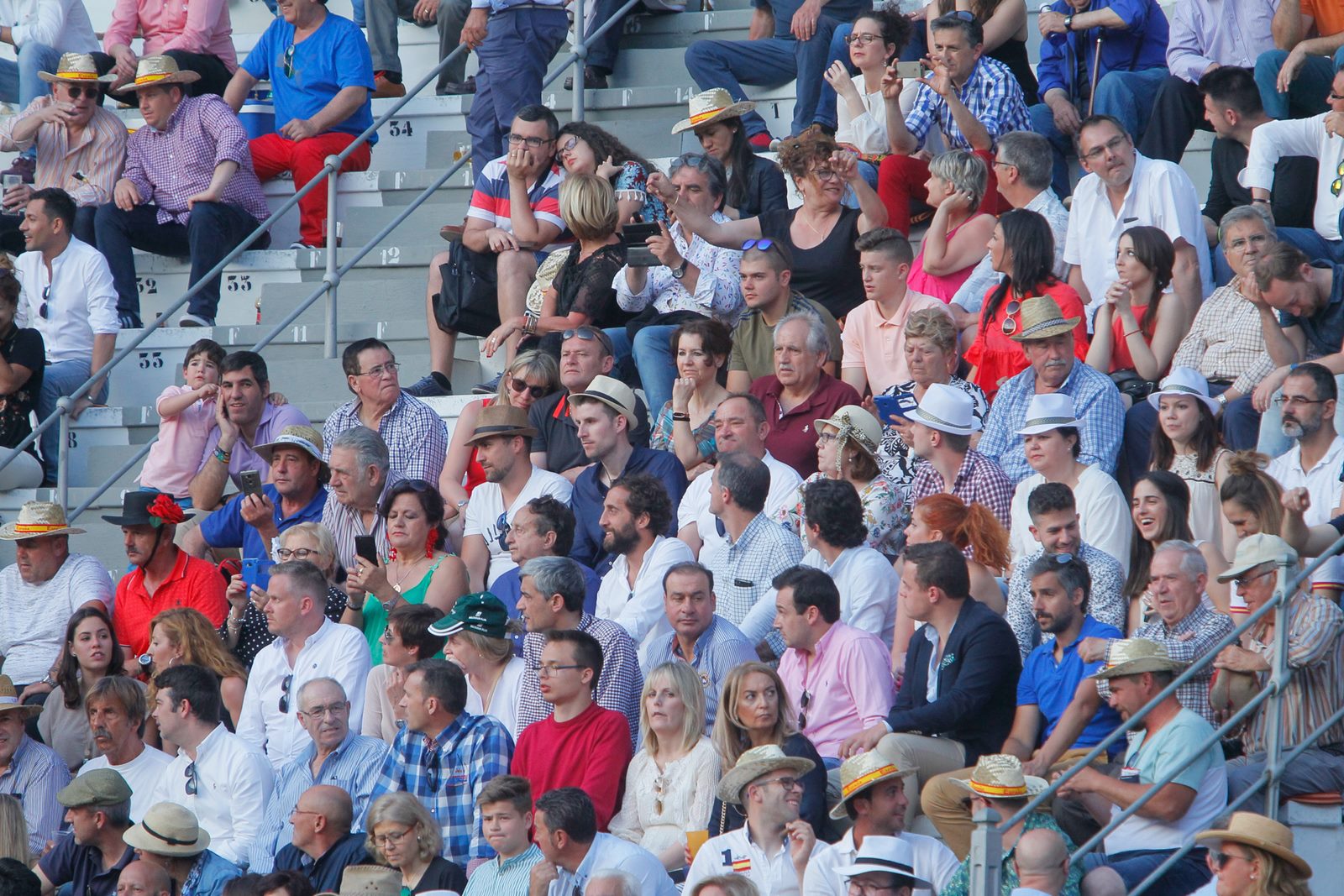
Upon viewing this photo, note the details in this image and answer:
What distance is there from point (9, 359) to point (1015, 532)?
5.51 meters

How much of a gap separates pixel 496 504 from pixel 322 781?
173 centimetres

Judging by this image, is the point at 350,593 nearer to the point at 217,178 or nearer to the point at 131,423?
the point at 131,423

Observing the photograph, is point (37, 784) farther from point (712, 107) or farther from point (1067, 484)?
point (712, 107)

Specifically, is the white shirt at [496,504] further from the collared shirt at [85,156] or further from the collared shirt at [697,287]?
the collared shirt at [85,156]

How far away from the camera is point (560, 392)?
1019 cm

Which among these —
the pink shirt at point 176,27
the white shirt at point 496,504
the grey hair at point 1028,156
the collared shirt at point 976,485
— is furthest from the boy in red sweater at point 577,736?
the pink shirt at point 176,27

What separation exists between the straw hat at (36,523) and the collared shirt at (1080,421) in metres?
4.15

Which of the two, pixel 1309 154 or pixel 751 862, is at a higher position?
pixel 1309 154

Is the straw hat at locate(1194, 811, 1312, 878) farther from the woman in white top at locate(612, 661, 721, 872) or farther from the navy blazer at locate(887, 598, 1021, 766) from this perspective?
the woman in white top at locate(612, 661, 721, 872)

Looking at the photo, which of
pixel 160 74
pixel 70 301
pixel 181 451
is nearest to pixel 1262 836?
pixel 181 451

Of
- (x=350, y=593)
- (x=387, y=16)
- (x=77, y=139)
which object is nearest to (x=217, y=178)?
(x=77, y=139)

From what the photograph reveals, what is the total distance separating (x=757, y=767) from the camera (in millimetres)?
6996

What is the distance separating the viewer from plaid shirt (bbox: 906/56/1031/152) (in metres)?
11.0

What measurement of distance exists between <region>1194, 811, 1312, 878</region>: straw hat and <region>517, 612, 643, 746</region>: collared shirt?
2400 millimetres
